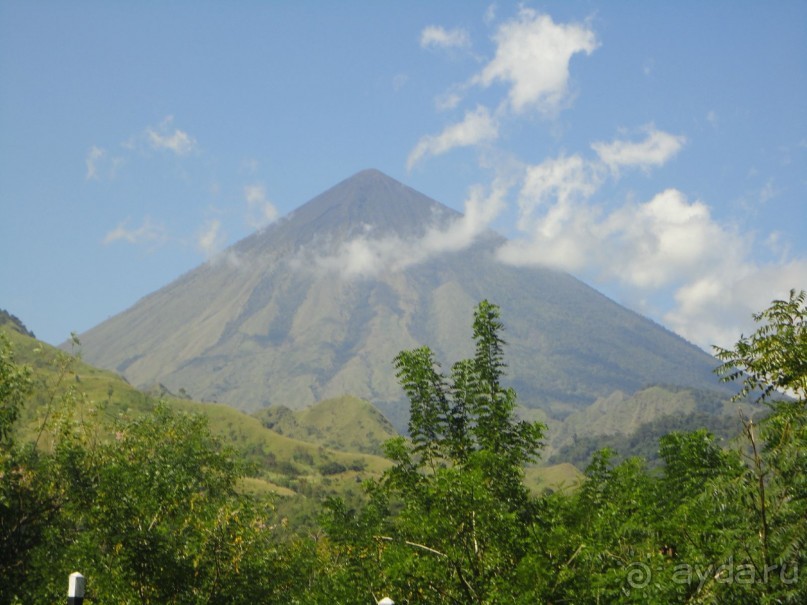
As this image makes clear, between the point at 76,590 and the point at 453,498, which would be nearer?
the point at 76,590

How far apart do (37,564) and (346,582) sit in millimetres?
10562

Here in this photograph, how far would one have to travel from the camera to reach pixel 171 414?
36.8 meters

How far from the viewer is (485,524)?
1273 centimetres

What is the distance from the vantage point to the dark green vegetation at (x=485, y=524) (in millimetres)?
9797

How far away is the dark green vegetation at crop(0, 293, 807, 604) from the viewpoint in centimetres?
980

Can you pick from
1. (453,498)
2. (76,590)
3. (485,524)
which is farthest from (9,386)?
(76,590)

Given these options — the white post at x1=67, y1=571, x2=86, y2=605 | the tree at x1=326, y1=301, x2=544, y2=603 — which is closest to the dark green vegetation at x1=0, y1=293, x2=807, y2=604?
the tree at x1=326, y1=301, x2=544, y2=603

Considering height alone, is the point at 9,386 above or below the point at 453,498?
above

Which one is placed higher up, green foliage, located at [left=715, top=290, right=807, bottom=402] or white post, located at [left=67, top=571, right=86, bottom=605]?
green foliage, located at [left=715, top=290, right=807, bottom=402]

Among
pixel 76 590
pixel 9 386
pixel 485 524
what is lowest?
pixel 76 590

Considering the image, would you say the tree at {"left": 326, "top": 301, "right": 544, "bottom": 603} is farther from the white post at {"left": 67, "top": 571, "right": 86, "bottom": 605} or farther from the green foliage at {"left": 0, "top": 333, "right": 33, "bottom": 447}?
the green foliage at {"left": 0, "top": 333, "right": 33, "bottom": 447}

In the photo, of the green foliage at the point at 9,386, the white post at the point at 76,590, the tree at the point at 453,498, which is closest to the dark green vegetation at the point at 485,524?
the tree at the point at 453,498

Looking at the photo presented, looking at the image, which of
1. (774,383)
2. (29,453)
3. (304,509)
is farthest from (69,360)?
(304,509)

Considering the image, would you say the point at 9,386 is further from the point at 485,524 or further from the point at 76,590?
the point at 76,590
